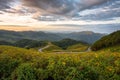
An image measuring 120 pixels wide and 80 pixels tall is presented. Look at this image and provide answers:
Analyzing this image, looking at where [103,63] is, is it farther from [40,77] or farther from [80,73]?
[40,77]

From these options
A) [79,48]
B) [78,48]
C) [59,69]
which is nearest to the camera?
[59,69]

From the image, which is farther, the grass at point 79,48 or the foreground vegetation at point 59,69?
the grass at point 79,48

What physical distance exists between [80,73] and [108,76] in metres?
1.65

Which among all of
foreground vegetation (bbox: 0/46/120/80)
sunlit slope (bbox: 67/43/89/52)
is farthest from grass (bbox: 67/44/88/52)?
foreground vegetation (bbox: 0/46/120/80)

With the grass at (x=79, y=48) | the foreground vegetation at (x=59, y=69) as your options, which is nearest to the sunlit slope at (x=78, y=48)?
the grass at (x=79, y=48)

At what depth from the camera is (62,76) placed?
970 centimetres

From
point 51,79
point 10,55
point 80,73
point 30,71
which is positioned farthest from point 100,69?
point 10,55

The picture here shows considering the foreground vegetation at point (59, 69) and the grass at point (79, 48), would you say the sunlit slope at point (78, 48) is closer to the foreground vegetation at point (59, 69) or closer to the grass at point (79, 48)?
the grass at point (79, 48)

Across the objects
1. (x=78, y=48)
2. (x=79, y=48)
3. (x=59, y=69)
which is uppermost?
(x=59, y=69)

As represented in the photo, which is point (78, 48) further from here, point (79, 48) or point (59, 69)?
point (59, 69)

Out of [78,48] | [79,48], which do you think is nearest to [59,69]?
[79,48]

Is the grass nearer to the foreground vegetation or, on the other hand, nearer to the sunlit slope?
the sunlit slope

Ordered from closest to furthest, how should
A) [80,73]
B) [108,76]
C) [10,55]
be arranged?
[80,73]
[108,76]
[10,55]

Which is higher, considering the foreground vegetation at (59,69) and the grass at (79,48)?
the foreground vegetation at (59,69)
